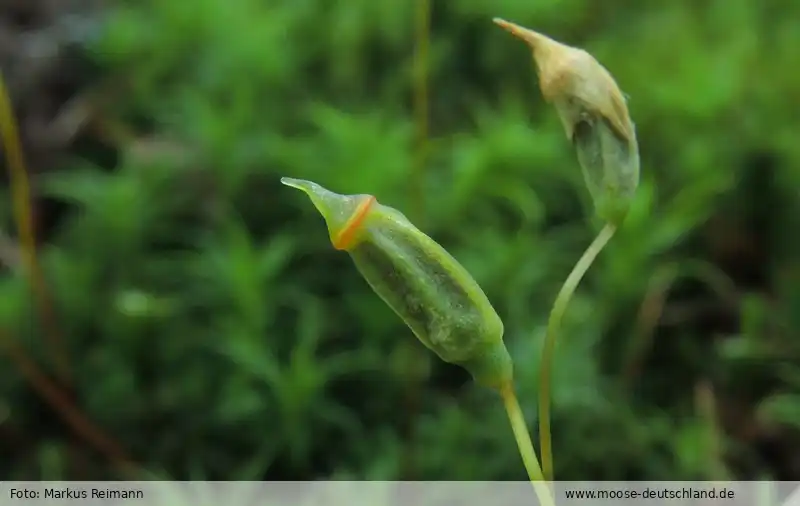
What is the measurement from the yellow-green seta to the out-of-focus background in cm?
24

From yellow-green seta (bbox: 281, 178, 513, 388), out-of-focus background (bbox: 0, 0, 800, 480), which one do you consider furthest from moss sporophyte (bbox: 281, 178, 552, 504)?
out-of-focus background (bbox: 0, 0, 800, 480)

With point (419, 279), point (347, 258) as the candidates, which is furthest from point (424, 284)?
point (347, 258)

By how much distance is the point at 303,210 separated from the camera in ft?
2.15

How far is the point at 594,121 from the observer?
0.37 m

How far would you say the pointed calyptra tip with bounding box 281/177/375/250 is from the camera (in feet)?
0.96

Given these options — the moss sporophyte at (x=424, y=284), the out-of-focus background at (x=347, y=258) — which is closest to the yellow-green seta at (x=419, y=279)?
the moss sporophyte at (x=424, y=284)

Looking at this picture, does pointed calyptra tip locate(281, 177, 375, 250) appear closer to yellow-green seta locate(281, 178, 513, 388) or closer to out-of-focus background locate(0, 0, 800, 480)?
yellow-green seta locate(281, 178, 513, 388)

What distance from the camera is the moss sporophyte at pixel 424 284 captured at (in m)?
0.30

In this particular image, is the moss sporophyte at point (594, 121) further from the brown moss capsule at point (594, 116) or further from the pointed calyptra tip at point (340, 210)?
the pointed calyptra tip at point (340, 210)

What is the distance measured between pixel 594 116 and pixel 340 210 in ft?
0.47

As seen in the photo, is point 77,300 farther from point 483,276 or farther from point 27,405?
point 483,276

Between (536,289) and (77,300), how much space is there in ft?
1.21

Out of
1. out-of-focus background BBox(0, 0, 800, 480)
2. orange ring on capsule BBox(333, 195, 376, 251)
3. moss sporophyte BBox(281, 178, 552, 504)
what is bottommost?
out-of-focus background BBox(0, 0, 800, 480)

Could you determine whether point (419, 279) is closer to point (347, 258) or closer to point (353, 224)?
point (353, 224)
